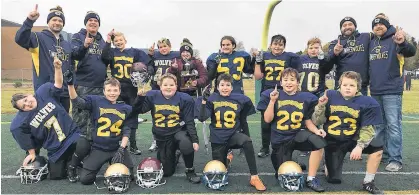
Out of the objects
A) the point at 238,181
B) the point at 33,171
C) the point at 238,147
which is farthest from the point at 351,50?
the point at 33,171

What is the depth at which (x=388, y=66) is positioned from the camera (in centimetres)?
455

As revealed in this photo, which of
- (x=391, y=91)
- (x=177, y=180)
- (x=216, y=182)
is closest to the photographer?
(x=216, y=182)

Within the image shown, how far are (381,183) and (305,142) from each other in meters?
1.01

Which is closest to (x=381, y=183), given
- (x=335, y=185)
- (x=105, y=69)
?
(x=335, y=185)

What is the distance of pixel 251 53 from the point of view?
5.20 meters

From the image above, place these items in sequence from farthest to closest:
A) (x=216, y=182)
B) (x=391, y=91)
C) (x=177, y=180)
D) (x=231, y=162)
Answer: (x=231, y=162), (x=391, y=91), (x=177, y=180), (x=216, y=182)

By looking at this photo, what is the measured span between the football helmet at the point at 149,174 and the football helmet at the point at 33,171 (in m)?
1.21

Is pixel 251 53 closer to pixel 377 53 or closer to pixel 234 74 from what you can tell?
pixel 234 74

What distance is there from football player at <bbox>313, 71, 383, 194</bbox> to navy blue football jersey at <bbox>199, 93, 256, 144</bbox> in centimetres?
94

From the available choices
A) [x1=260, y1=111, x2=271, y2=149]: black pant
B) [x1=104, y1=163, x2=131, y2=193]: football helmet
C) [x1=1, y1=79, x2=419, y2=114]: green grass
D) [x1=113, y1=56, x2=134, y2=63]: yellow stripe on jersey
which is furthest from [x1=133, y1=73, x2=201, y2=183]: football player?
[x1=1, y1=79, x2=419, y2=114]: green grass

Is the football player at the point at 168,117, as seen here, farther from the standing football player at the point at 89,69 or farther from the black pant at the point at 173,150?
the standing football player at the point at 89,69

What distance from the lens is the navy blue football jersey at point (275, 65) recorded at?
5062 millimetres

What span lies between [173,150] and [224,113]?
2.70 ft

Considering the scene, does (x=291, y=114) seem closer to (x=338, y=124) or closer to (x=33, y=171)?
(x=338, y=124)
